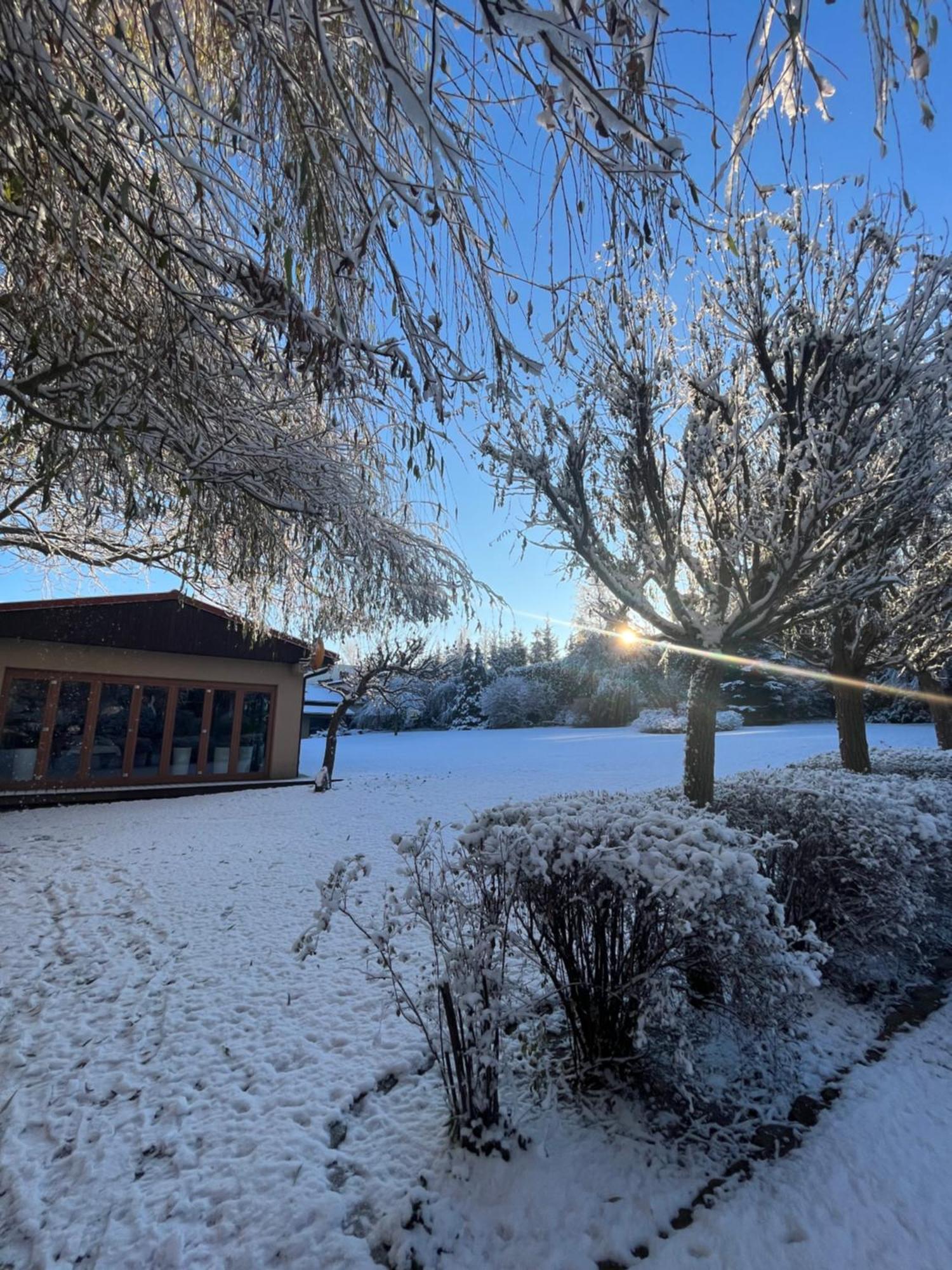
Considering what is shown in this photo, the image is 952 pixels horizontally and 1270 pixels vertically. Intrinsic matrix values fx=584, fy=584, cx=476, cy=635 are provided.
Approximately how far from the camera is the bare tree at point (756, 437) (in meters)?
5.42

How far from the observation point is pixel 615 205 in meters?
1.98

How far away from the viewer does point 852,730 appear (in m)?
10.3

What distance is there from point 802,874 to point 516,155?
4374mm

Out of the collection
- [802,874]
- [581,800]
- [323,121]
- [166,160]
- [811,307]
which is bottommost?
[802,874]

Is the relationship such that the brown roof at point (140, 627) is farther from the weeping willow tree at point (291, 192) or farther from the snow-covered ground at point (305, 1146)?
the weeping willow tree at point (291, 192)

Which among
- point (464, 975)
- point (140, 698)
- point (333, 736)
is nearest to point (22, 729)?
point (140, 698)

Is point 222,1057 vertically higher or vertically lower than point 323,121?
lower

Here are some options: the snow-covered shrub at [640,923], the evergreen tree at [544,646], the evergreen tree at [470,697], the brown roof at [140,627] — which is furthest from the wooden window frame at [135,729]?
the evergreen tree at [544,646]

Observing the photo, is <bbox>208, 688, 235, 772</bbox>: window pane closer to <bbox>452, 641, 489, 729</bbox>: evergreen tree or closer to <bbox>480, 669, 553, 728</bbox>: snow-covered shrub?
<bbox>480, 669, 553, 728</bbox>: snow-covered shrub

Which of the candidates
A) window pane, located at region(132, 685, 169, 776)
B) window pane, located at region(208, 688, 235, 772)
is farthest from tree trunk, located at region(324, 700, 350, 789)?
window pane, located at region(132, 685, 169, 776)

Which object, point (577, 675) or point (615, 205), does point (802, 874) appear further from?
point (577, 675)

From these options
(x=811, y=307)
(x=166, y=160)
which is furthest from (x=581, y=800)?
(x=811, y=307)

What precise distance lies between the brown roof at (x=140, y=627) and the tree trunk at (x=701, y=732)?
21.6ft

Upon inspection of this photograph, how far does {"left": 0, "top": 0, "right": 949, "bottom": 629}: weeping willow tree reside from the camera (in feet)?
4.91
